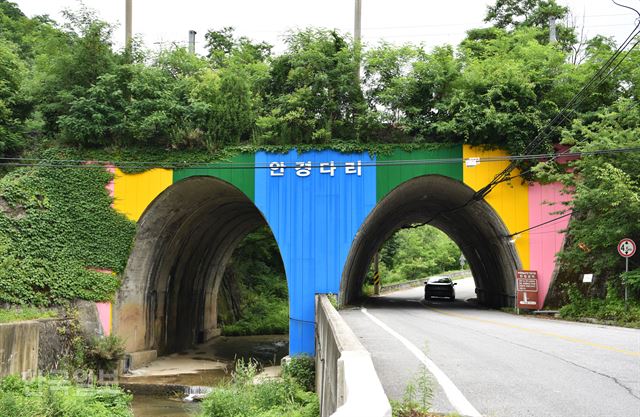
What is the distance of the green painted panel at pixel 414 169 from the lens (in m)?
19.1

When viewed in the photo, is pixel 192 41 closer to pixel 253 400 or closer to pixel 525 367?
pixel 253 400

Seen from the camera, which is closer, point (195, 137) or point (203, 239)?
point (195, 137)

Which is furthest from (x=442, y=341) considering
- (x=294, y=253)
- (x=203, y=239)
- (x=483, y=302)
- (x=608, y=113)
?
(x=483, y=302)

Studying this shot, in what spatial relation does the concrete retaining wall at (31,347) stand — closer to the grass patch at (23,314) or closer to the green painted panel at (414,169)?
the grass patch at (23,314)

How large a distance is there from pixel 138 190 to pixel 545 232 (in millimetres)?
13313

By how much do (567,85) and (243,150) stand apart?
10.7m

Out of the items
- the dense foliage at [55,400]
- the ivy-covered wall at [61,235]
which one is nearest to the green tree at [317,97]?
the ivy-covered wall at [61,235]

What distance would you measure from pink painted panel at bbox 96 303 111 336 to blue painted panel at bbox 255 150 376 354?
18.9ft

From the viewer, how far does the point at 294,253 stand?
18969 mm

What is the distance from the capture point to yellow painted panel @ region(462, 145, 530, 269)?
62.1ft

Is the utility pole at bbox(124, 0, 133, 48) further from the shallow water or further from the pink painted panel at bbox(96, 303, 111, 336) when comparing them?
the shallow water

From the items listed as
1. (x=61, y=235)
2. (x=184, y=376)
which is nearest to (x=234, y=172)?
(x=61, y=235)

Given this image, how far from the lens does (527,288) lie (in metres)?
18.6

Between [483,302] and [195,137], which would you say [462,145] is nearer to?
[195,137]
